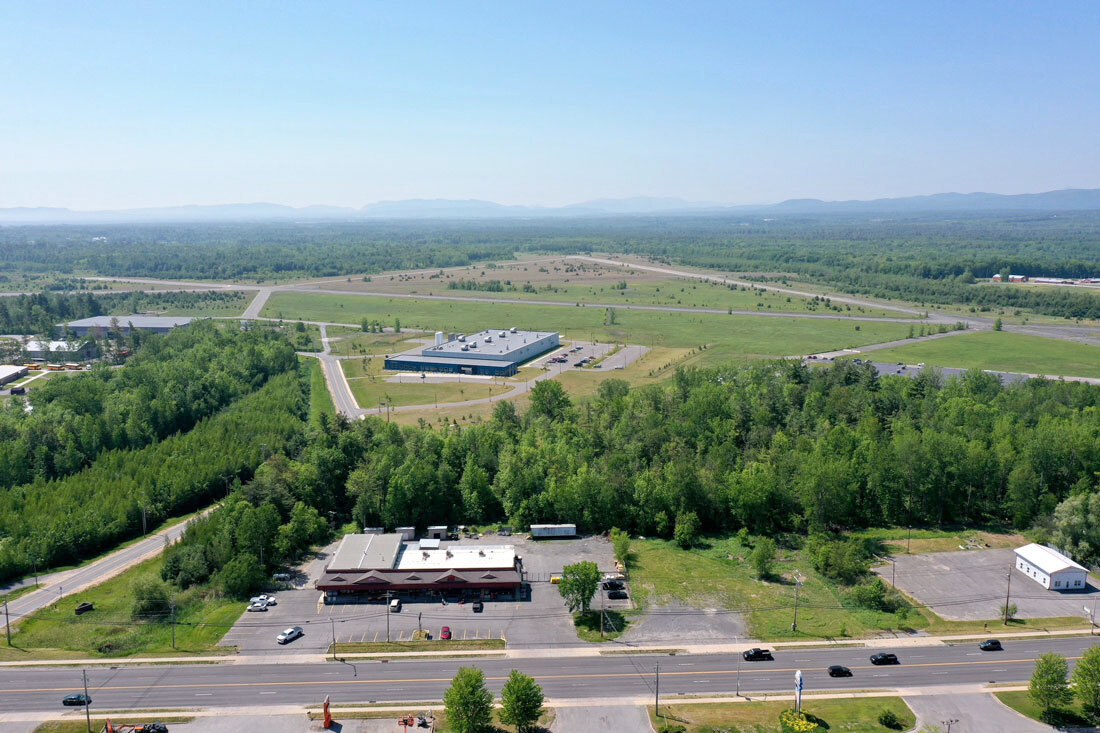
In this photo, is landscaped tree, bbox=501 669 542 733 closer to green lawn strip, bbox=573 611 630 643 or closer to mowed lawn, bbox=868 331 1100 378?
green lawn strip, bbox=573 611 630 643

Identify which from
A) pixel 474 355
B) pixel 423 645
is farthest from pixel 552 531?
pixel 474 355

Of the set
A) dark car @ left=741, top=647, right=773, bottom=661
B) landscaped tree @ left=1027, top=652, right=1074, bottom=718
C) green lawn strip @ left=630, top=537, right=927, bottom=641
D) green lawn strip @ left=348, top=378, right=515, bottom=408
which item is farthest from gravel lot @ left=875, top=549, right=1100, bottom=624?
green lawn strip @ left=348, top=378, right=515, bottom=408

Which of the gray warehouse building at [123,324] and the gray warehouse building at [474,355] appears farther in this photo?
the gray warehouse building at [123,324]

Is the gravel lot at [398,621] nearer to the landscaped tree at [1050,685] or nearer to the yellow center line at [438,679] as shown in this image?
the yellow center line at [438,679]

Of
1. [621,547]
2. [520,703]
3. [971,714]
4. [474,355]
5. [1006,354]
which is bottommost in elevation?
[971,714]

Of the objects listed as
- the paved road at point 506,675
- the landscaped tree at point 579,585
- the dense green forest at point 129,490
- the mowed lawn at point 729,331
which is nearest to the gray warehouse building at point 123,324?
the mowed lawn at point 729,331

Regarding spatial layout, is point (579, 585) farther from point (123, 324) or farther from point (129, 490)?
→ point (123, 324)
